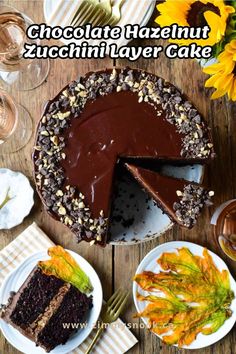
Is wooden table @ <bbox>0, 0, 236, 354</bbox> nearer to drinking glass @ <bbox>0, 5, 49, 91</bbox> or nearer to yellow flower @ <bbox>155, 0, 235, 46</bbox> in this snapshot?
drinking glass @ <bbox>0, 5, 49, 91</bbox>

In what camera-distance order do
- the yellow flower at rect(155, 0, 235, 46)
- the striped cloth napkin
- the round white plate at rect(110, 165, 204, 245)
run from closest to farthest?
the yellow flower at rect(155, 0, 235, 46), the round white plate at rect(110, 165, 204, 245), the striped cloth napkin

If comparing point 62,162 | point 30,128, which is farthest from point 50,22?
point 62,162

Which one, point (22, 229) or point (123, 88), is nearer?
point (123, 88)

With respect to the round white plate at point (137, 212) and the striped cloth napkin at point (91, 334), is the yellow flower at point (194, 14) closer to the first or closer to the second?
the round white plate at point (137, 212)

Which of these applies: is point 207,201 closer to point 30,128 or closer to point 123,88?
point 123,88

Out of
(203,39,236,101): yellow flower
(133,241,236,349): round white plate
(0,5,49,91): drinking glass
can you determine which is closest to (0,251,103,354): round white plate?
(133,241,236,349): round white plate
